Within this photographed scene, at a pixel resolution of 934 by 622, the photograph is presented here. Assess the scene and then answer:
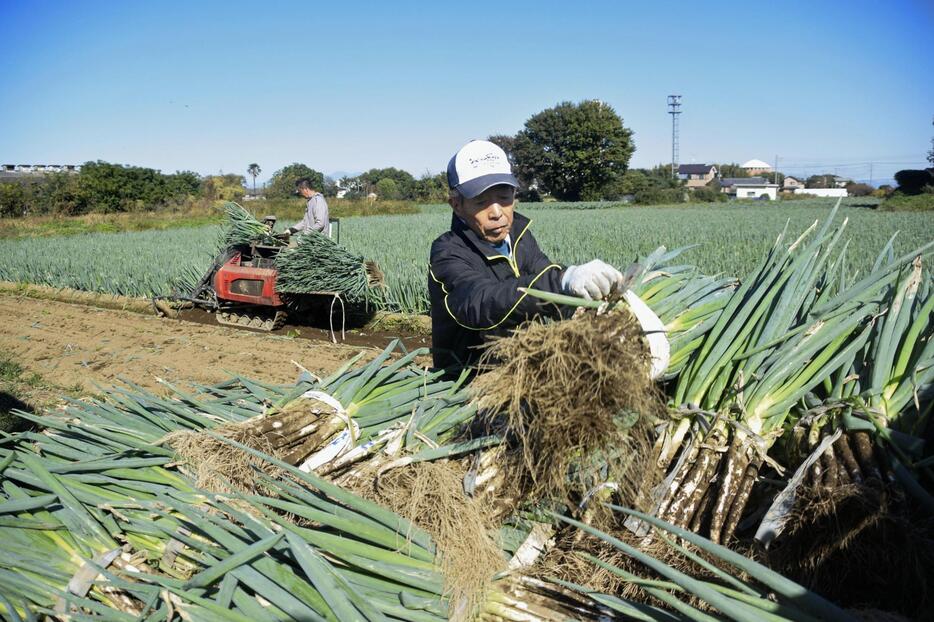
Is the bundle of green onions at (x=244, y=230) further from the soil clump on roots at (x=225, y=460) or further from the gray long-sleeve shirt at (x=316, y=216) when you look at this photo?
the soil clump on roots at (x=225, y=460)

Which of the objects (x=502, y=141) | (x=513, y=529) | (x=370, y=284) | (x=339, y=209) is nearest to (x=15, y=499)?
(x=513, y=529)

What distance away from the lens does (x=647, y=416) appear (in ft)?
4.91

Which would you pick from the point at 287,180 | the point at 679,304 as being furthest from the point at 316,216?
the point at 287,180

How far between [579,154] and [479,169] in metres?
57.3

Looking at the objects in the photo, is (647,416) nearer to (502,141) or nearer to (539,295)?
(539,295)

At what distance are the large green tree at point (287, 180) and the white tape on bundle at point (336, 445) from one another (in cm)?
2893

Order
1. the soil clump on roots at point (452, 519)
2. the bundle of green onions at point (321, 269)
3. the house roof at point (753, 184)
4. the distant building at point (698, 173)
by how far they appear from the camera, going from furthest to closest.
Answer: the distant building at point (698, 173) → the house roof at point (753, 184) → the bundle of green onions at point (321, 269) → the soil clump on roots at point (452, 519)

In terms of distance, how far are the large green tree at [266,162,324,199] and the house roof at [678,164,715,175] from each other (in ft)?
236

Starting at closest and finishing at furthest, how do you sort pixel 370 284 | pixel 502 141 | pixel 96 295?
pixel 370 284 → pixel 96 295 → pixel 502 141

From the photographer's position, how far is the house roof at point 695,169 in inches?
3900

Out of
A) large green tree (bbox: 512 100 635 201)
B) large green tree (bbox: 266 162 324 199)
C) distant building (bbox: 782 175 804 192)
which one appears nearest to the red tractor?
large green tree (bbox: 266 162 324 199)

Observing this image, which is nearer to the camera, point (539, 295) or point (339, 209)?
point (539, 295)

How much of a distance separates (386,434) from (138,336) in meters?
6.75

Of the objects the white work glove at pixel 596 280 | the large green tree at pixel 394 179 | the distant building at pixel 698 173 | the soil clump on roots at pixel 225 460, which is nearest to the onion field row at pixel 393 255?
the soil clump on roots at pixel 225 460
